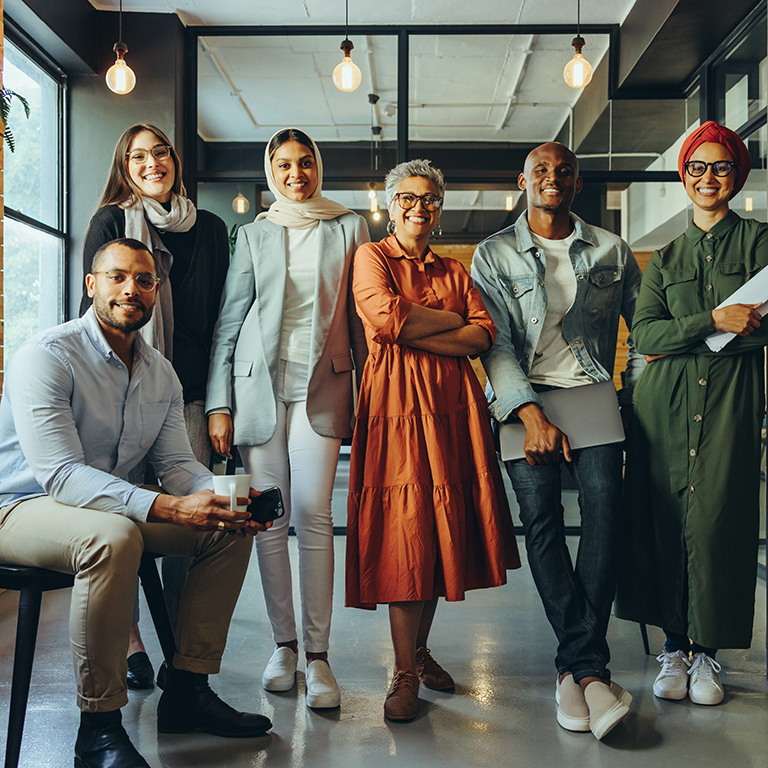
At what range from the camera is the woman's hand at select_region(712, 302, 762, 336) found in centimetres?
200

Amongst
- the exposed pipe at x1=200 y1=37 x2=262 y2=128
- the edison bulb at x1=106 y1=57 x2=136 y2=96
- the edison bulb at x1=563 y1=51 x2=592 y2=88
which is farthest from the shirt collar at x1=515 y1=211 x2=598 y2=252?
the exposed pipe at x1=200 y1=37 x2=262 y2=128

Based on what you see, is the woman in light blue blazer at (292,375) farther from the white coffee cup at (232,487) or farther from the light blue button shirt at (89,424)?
the white coffee cup at (232,487)

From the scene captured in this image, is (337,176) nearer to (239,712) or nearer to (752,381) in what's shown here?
(752,381)

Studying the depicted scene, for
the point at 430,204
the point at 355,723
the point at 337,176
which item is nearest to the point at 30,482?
the point at 355,723

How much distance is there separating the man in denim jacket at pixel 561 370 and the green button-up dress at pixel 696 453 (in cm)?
16

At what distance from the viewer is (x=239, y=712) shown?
1.91m

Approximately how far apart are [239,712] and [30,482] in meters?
0.82

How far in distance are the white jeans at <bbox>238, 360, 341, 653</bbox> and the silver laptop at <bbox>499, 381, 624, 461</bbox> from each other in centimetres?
54

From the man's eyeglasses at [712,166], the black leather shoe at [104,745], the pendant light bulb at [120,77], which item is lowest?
the black leather shoe at [104,745]

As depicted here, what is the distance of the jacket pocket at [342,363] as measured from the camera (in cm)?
218

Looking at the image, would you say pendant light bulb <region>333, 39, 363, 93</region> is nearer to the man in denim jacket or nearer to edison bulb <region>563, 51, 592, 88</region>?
edison bulb <region>563, 51, 592, 88</region>

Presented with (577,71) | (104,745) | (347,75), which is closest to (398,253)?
(104,745)

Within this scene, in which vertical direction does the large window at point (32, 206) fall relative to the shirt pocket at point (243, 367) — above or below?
above

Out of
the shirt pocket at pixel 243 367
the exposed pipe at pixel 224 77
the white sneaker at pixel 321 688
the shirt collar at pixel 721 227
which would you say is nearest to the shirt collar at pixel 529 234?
the shirt collar at pixel 721 227
